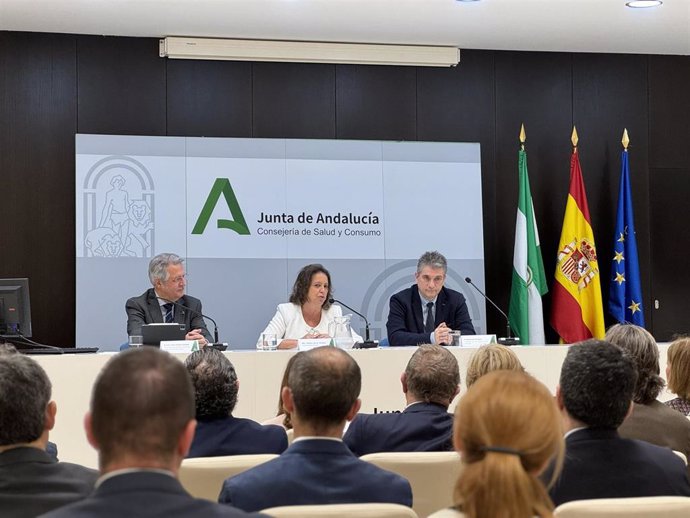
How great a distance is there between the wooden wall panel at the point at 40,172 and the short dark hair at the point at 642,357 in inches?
205

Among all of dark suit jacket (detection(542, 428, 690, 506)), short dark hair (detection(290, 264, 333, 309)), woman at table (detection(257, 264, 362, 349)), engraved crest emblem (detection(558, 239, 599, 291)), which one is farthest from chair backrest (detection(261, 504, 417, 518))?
engraved crest emblem (detection(558, 239, 599, 291))

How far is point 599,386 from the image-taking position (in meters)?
2.52

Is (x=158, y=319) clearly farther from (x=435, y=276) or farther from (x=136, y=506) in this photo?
(x=136, y=506)

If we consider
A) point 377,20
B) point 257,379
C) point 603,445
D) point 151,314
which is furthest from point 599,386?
point 377,20

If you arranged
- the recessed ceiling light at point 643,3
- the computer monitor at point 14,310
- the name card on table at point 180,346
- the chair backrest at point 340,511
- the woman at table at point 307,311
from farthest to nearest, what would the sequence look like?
the recessed ceiling light at point 643,3, the woman at table at point 307,311, the computer monitor at point 14,310, the name card on table at point 180,346, the chair backrest at point 340,511

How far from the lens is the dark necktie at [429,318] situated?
22.0ft

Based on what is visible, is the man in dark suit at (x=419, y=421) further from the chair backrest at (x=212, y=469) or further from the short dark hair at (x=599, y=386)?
the short dark hair at (x=599, y=386)

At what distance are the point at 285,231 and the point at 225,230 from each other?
0.48 meters

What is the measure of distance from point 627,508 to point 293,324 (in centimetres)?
451

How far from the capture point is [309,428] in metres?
2.41

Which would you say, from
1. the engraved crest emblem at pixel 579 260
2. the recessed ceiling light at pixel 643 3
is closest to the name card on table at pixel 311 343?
the engraved crest emblem at pixel 579 260

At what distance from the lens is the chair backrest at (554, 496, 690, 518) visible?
2.03 meters

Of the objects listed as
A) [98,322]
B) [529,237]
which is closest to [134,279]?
[98,322]

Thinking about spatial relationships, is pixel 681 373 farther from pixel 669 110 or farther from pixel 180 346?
pixel 669 110
